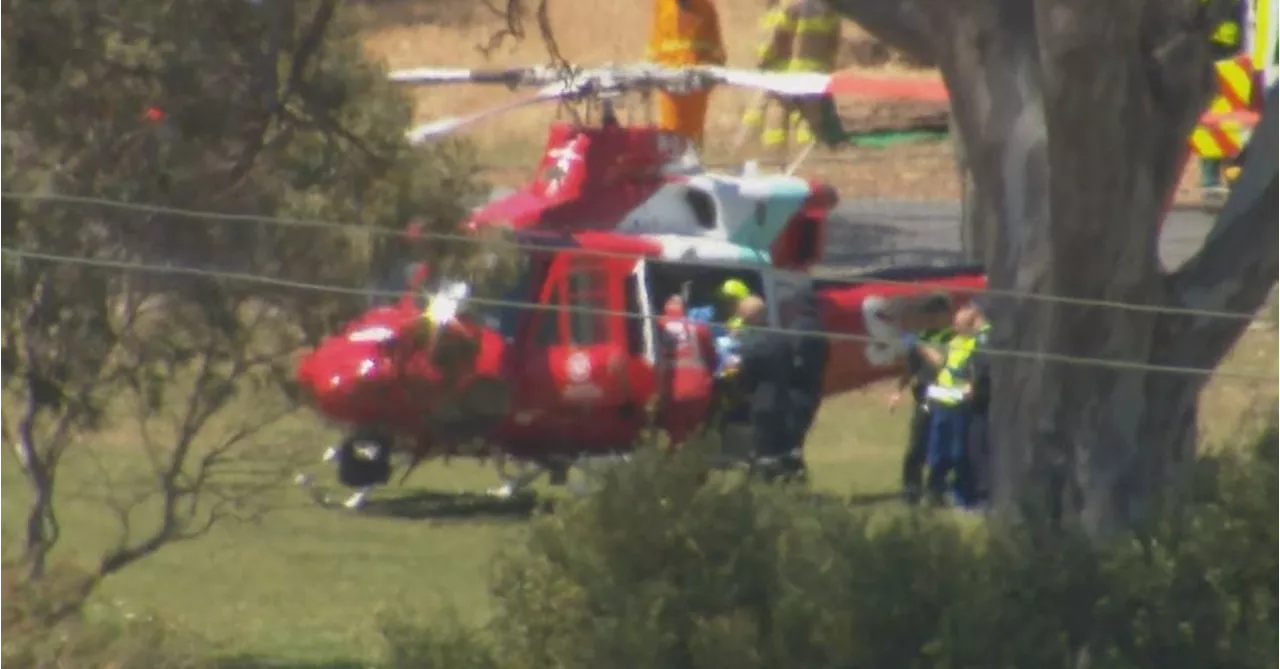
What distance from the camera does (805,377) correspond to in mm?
17328

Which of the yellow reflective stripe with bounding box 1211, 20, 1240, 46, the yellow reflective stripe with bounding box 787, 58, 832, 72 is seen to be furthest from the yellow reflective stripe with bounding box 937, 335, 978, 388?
the yellow reflective stripe with bounding box 787, 58, 832, 72

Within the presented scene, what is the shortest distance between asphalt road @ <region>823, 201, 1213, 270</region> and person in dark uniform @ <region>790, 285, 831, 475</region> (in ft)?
20.0

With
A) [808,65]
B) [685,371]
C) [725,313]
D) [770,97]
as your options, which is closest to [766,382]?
[685,371]

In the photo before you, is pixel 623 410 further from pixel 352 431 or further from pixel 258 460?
pixel 258 460

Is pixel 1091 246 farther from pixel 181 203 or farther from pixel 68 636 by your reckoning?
pixel 181 203

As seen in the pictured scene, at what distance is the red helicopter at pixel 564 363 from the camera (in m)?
15.3

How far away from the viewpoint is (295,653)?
1266 centimetres

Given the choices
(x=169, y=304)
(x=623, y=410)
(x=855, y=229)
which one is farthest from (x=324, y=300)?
(x=855, y=229)

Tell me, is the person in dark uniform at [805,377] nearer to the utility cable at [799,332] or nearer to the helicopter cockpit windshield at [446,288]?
the helicopter cockpit windshield at [446,288]

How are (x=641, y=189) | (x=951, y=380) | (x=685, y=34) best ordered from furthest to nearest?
(x=685, y=34) < (x=641, y=189) < (x=951, y=380)

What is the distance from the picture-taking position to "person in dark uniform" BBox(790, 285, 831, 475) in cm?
1714

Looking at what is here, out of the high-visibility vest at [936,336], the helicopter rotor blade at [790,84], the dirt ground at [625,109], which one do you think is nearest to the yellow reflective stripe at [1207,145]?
the dirt ground at [625,109]

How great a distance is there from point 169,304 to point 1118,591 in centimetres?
489

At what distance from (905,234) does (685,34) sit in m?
3.47
